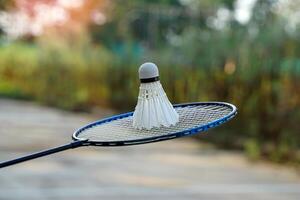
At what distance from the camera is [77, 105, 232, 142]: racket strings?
115 cm

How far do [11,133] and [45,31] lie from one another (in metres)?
7.90

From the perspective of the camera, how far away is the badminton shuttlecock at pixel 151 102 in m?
1.17

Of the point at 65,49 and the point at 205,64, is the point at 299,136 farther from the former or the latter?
the point at 65,49

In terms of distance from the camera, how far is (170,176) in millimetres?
8438

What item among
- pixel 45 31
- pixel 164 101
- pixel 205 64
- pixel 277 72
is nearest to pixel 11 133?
pixel 205 64

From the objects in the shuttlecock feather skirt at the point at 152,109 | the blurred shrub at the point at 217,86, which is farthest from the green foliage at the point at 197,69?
the shuttlecock feather skirt at the point at 152,109

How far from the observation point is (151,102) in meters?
1.18

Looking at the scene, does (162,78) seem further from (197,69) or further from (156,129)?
(156,129)

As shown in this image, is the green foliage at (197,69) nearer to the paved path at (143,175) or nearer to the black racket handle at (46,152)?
the paved path at (143,175)

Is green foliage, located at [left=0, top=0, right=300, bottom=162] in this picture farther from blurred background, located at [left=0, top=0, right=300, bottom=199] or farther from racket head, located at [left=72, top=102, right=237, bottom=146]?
racket head, located at [left=72, top=102, right=237, bottom=146]

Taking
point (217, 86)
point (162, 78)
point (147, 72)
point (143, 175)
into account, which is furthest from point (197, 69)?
point (147, 72)

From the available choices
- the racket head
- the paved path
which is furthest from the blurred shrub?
the racket head

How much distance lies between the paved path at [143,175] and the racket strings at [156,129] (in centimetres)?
558

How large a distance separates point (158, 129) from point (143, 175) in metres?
7.42
